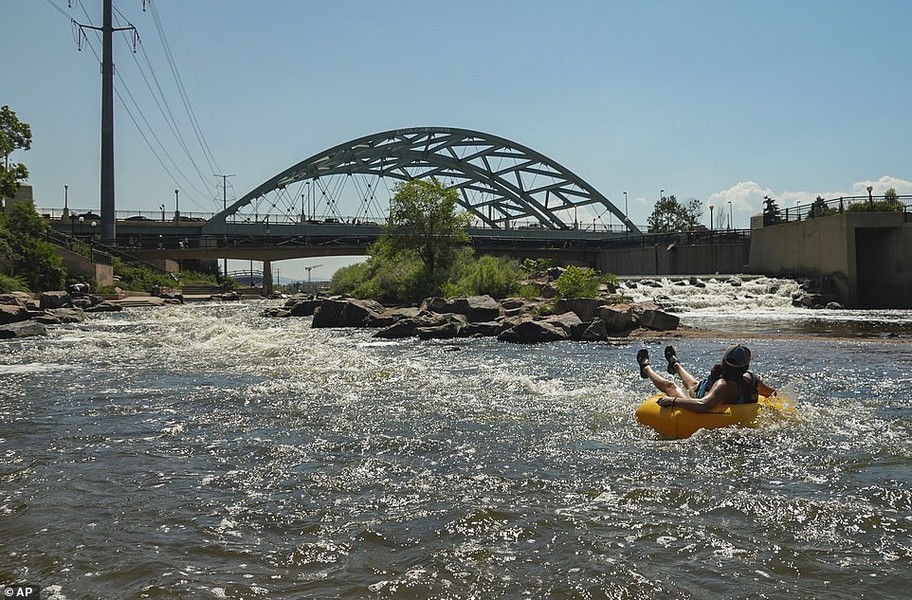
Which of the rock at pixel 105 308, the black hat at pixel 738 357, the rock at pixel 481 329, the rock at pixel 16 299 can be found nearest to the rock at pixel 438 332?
the rock at pixel 481 329

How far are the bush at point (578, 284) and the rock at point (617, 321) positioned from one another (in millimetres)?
3116

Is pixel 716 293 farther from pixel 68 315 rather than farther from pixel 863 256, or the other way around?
pixel 68 315

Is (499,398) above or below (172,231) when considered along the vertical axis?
below

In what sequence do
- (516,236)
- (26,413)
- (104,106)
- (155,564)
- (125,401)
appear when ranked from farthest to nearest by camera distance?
(516,236) → (104,106) → (125,401) → (26,413) → (155,564)

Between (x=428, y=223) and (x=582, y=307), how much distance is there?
1358 cm

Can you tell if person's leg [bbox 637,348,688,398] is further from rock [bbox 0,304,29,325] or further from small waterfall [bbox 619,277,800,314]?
small waterfall [bbox 619,277,800,314]

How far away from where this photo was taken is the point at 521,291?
29141 mm

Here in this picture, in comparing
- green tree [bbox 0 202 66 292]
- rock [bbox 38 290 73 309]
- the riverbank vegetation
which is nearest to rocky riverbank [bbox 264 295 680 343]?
the riverbank vegetation

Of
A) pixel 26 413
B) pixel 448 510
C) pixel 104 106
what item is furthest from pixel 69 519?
pixel 104 106

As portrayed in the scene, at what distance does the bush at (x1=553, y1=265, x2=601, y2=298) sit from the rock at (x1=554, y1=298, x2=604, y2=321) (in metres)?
1.31

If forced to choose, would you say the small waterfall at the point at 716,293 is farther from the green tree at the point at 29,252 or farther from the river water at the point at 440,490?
the green tree at the point at 29,252

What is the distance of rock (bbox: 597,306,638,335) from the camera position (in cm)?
1972

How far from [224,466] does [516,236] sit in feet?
237

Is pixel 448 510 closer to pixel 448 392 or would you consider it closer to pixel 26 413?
pixel 448 392
